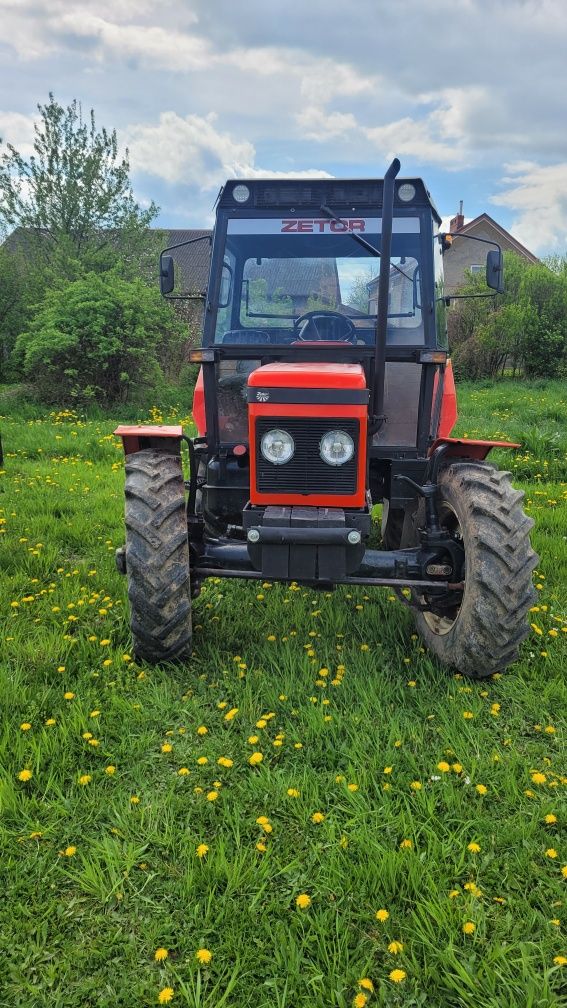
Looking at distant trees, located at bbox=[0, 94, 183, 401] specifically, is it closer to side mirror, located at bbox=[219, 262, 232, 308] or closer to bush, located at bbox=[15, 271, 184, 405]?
bush, located at bbox=[15, 271, 184, 405]

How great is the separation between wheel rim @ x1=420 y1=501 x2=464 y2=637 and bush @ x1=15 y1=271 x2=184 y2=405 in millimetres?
8538

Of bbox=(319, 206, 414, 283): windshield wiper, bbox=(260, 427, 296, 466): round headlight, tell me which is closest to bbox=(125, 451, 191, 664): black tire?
bbox=(260, 427, 296, 466): round headlight

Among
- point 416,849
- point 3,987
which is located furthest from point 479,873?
point 3,987

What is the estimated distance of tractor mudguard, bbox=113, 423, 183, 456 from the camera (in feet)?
11.5

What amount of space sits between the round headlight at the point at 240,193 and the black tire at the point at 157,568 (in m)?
1.71

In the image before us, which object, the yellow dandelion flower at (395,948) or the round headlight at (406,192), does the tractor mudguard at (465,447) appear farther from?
the yellow dandelion flower at (395,948)

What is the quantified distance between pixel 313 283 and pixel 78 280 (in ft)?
31.1

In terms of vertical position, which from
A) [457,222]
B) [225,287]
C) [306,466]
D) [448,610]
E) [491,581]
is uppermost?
[457,222]

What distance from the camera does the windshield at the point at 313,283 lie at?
3.81m

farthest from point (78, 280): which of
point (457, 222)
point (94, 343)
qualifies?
point (457, 222)

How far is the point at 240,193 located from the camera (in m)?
3.84

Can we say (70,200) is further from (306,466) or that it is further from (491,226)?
(491,226)

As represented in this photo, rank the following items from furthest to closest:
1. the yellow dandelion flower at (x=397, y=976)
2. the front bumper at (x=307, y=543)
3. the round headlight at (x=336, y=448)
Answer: the round headlight at (x=336, y=448) < the front bumper at (x=307, y=543) < the yellow dandelion flower at (x=397, y=976)

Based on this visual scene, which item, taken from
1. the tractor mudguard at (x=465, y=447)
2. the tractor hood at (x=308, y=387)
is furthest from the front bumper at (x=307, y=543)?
the tractor mudguard at (x=465, y=447)
